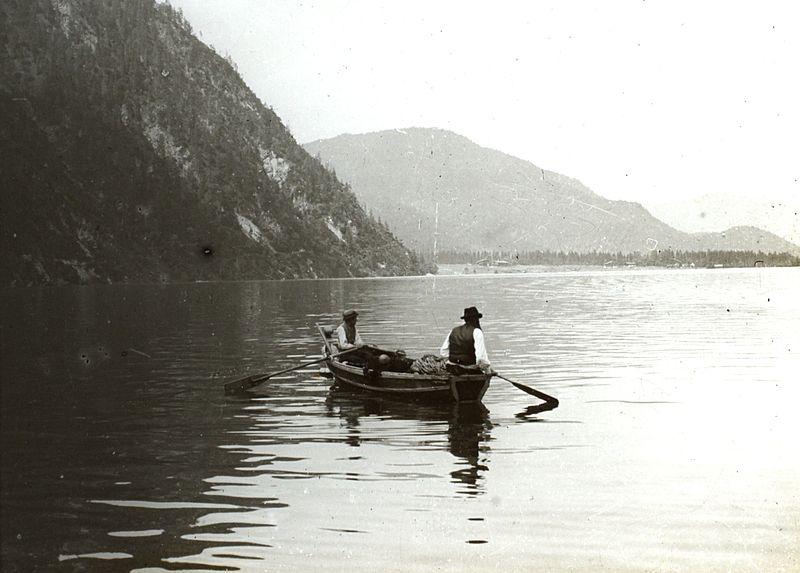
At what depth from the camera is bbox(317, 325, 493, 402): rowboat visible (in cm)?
2677

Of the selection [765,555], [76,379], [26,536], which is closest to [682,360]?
[76,379]

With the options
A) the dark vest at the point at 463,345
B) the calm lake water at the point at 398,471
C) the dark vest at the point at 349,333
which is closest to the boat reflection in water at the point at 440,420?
the calm lake water at the point at 398,471

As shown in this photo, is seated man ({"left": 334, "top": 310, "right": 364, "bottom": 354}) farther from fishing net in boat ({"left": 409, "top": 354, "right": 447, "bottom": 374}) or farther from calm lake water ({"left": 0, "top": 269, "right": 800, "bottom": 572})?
fishing net in boat ({"left": 409, "top": 354, "right": 447, "bottom": 374})

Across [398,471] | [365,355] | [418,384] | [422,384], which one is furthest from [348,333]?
[398,471]

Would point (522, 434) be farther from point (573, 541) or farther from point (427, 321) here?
point (427, 321)

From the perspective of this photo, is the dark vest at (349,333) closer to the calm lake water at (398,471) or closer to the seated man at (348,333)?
the seated man at (348,333)

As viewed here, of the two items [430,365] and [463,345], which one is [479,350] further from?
[430,365]

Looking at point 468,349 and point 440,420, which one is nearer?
point 440,420

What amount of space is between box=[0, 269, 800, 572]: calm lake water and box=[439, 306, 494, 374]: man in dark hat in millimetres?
1405

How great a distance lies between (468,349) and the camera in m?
26.9

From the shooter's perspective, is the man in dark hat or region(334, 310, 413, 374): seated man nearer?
the man in dark hat

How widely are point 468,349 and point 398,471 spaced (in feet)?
27.0

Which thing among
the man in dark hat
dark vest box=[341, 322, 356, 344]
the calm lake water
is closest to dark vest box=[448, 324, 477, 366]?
the man in dark hat

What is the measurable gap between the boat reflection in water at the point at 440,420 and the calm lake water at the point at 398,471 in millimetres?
107
